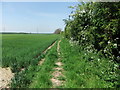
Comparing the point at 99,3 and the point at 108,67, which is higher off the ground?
the point at 99,3

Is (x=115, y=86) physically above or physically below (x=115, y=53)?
below

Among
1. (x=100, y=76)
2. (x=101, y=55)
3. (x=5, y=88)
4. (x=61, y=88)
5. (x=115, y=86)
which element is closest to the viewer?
(x=115, y=86)

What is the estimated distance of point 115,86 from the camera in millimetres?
3621

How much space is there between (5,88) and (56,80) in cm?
163

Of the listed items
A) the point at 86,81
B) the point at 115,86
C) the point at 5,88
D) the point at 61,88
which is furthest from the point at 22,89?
the point at 115,86

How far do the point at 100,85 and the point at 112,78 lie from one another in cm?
44

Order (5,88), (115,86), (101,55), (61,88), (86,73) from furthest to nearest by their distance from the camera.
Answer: (101,55) → (86,73) → (5,88) → (61,88) → (115,86)

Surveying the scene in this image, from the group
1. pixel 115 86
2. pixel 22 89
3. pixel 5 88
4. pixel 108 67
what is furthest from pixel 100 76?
pixel 5 88

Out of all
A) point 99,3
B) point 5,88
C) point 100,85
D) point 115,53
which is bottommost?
point 5,88

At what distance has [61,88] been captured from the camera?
153 inches

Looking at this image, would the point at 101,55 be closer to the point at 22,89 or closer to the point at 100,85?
the point at 100,85

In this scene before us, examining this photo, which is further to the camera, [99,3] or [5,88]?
[99,3]

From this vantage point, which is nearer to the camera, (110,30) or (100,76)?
(100,76)

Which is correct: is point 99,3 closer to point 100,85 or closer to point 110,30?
point 110,30
